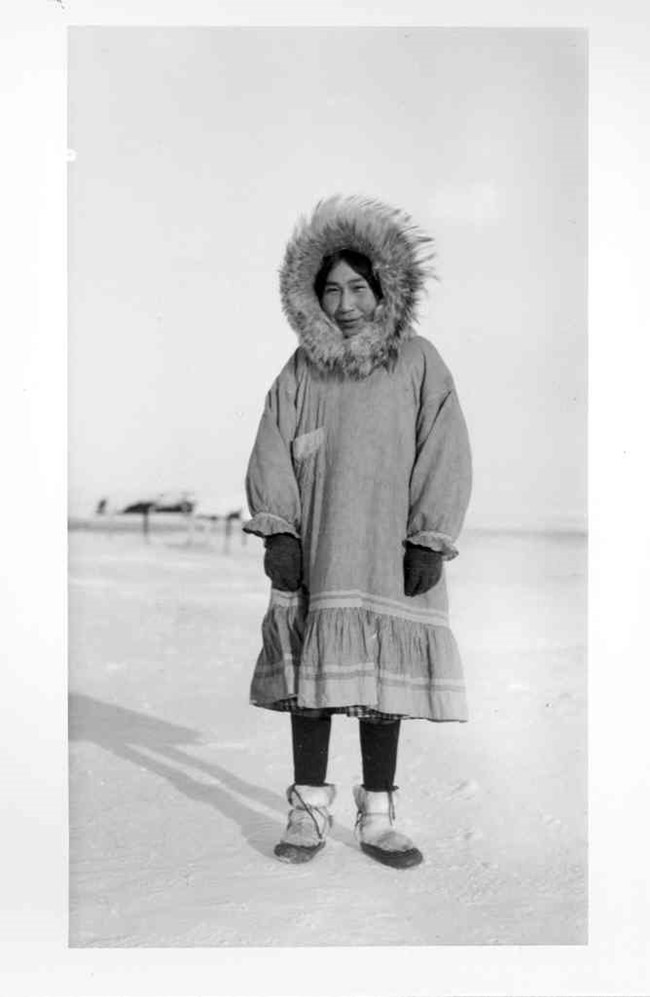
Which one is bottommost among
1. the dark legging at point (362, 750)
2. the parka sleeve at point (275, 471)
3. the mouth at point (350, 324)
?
the dark legging at point (362, 750)

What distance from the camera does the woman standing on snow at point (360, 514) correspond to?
2627 mm

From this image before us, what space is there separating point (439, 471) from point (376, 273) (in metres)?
0.40

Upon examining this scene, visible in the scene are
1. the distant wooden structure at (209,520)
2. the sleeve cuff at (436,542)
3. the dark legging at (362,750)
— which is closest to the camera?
the sleeve cuff at (436,542)

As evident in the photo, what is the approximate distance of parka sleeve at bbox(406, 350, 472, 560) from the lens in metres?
2.62

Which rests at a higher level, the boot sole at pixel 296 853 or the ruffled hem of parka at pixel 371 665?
the ruffled hem of parka at pixel 371 665

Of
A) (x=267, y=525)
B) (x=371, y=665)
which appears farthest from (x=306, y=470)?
(x=371, y=665)

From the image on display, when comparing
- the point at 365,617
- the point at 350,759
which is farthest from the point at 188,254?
the point at 350,759

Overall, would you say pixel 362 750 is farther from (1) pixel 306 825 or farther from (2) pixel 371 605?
(2) pixel 371 605

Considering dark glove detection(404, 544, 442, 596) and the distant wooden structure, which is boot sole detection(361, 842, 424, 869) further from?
the distant wooden structure

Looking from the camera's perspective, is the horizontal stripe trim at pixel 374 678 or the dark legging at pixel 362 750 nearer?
the horizontal stripe trim at pixel 374 678

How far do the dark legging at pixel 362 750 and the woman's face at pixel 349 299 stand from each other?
2.52ft

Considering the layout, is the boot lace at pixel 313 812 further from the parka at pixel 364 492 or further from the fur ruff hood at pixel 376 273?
the fur ruff hood at pixel 376 273

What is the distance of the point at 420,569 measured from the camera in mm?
2609

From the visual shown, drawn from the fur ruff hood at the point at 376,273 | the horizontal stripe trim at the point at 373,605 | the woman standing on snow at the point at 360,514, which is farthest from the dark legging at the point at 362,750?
the fur ruff hood at the point at 376,273
